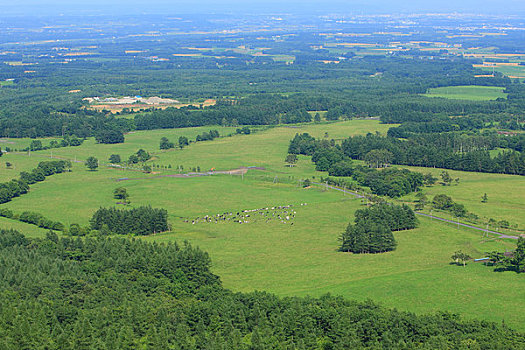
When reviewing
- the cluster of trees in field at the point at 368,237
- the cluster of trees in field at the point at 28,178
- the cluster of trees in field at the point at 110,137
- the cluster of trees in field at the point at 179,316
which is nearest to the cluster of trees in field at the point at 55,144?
the cluster of trees in field at the point at 110,137

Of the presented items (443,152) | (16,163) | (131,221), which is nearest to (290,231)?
(131,221)

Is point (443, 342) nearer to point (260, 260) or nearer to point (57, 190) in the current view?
point (260, 260)

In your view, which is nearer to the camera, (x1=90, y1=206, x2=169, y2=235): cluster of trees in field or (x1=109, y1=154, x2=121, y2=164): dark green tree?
(x1=90, y1=206, x2=169, y2=235): cluster of trees in field

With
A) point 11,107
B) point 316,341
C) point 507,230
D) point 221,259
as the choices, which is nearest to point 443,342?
point 316,341

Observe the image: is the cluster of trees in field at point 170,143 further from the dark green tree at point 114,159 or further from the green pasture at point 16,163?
the green pasture at point 16,163

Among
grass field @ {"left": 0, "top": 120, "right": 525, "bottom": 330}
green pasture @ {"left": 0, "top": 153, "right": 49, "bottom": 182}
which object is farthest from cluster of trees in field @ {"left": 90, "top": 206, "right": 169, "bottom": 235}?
green pasture @ {"left": 0, "top": 153, "right": 49, "bottom": 182}

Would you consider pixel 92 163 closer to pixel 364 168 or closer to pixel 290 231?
pixel 364 168

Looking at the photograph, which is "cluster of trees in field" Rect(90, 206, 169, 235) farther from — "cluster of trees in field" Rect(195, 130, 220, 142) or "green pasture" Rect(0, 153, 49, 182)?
"cluster of trees in field" Rect(195, 130, 220, 142)
